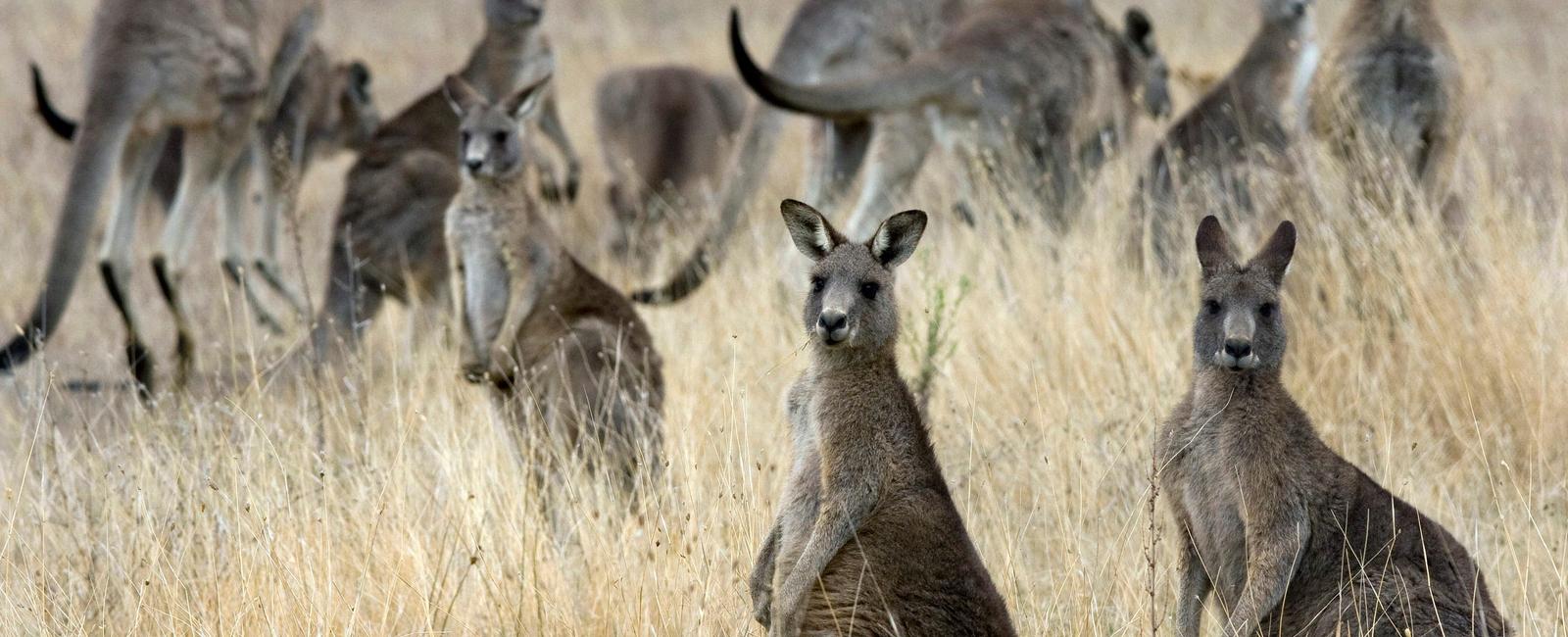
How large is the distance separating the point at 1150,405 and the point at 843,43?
4351 millimetres

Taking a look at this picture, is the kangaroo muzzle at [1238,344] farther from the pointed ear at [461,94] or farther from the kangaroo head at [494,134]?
the pointed ear at [461,94]

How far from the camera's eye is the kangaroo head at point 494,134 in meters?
6.05

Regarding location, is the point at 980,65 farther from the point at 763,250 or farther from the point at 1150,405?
the point at 1150,405

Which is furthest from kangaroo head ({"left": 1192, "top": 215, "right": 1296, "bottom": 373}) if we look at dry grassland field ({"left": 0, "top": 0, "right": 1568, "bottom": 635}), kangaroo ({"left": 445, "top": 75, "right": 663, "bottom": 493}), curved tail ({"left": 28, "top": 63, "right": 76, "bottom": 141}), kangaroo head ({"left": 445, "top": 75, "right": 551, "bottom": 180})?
curved tail ({"left": 28, "top": 63, "right": 76, "bottom": 141})

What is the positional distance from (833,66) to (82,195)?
3624 millimetres

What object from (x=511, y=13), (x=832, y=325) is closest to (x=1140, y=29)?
(x=511, y=13)

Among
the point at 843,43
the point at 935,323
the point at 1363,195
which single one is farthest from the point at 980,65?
the point at 935,323

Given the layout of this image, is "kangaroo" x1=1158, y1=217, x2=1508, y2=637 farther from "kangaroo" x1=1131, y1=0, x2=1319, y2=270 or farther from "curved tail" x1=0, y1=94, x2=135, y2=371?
"curved tail" x1=0, y1=94, x2=135, y2=371

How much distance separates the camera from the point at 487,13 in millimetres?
9352

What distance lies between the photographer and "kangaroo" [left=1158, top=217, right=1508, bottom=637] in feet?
11.3

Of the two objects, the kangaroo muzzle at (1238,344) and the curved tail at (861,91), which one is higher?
the kangaroo muzzle at (1238,344)

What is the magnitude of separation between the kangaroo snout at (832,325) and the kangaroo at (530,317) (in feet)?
6.31

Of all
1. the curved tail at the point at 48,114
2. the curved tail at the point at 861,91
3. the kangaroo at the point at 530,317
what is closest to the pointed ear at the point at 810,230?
the kangaroo at the point at 530,317

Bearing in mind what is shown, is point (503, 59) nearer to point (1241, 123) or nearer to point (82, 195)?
point (82, 195)
